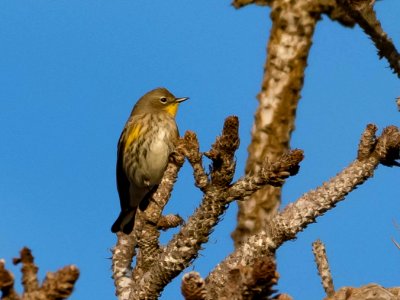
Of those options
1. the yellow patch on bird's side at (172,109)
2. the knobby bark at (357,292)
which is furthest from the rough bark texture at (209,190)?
the yellow patch on bird's side at (172,109)

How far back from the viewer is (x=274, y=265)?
2.50 metres

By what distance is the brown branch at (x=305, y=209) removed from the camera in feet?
14.7

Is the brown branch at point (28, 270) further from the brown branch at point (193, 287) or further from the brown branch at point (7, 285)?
the brown branch at point (193, 287)

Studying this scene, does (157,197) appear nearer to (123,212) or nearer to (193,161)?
(193,161)

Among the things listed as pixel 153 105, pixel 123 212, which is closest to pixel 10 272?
pixel 123 212

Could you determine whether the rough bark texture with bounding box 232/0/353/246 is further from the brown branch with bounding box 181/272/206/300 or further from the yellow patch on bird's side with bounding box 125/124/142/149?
the brown branch with bounding box 181/272/206/300

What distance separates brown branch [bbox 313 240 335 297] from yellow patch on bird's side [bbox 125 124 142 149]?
6659 mm

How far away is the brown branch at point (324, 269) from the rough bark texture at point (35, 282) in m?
2.04

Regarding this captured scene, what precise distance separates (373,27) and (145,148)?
6087 millimetres

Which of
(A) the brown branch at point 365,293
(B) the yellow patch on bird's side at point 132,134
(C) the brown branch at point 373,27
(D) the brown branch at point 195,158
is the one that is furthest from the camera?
(B) the yellow patch on bird's side at point 132,134

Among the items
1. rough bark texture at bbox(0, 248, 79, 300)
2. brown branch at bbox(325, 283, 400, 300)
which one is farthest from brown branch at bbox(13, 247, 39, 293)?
brown branch at bbox(325, 283, 400, 300)

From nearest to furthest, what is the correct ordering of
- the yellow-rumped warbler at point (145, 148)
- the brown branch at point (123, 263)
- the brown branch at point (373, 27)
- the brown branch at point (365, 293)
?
the brown branch at point (365, 293) < the brown branch at point (373, 27) < the brown branch at point (123, 263) < the yellow-rumped warbler at point (145, 148)

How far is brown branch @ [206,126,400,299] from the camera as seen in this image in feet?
14.7

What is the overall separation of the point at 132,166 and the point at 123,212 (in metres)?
0.87
